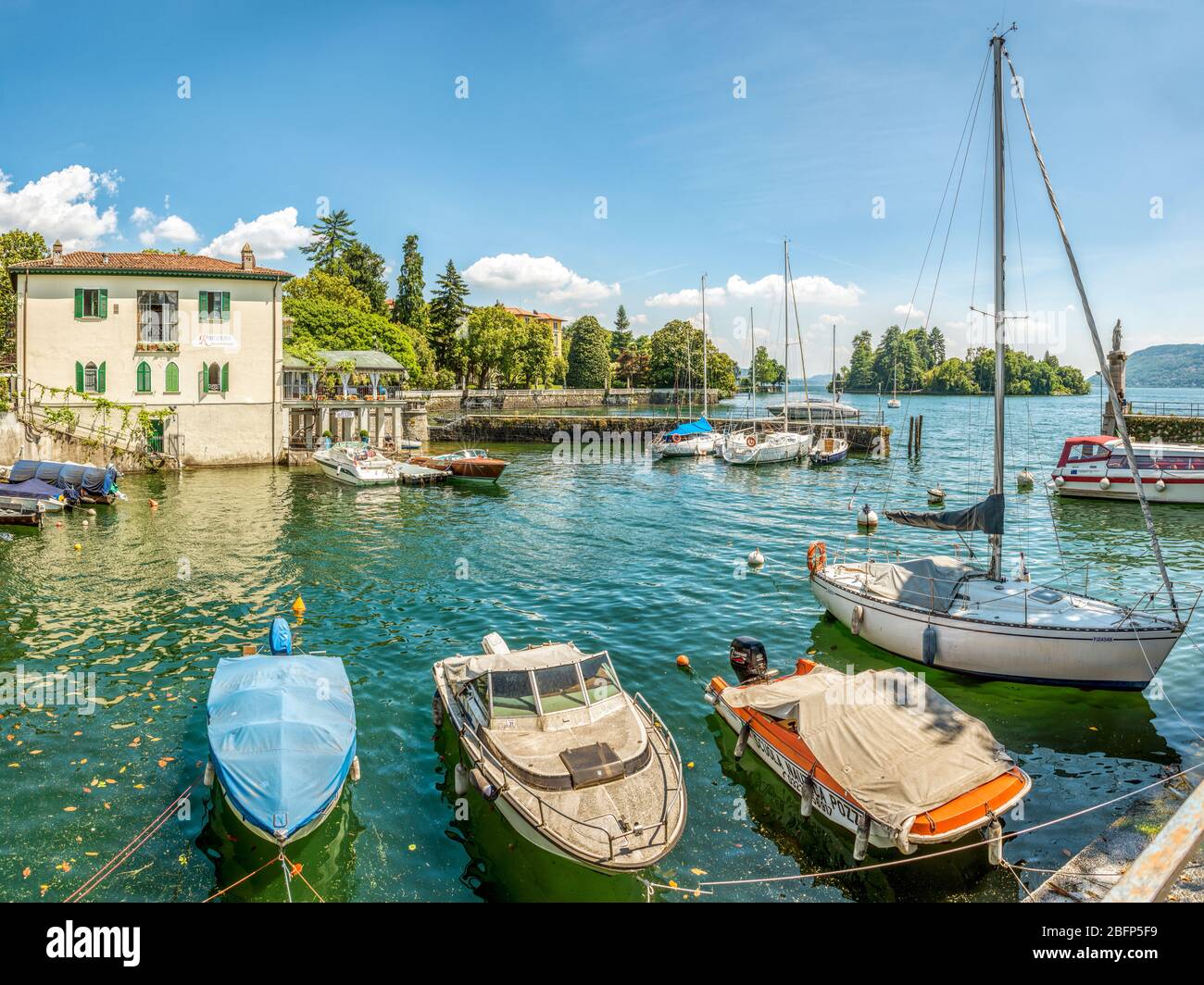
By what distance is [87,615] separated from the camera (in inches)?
835

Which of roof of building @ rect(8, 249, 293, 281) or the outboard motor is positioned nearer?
the outboard motor

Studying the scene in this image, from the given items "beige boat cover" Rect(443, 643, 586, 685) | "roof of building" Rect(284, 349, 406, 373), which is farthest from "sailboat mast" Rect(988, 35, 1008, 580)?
"roof of building" Rect(284, 349, 406, 373)

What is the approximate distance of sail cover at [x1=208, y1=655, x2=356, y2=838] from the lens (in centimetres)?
1096

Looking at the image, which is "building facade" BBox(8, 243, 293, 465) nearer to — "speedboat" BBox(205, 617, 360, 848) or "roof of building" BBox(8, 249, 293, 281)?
"roof of building" BBox(8, 249, 293, 281)

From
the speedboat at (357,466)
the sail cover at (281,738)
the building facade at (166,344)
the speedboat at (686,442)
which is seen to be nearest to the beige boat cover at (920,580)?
the sail cover at (281,738)

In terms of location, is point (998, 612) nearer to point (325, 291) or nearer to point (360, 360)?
point (360, 360)

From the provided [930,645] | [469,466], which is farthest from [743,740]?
[469,466]

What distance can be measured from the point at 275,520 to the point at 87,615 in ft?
44.3

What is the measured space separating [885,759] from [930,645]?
673cm

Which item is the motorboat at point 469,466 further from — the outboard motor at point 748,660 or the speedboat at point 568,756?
the speedboat at point 568,756

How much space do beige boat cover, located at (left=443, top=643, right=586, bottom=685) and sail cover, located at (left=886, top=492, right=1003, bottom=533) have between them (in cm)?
1001

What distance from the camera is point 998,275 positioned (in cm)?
1923
